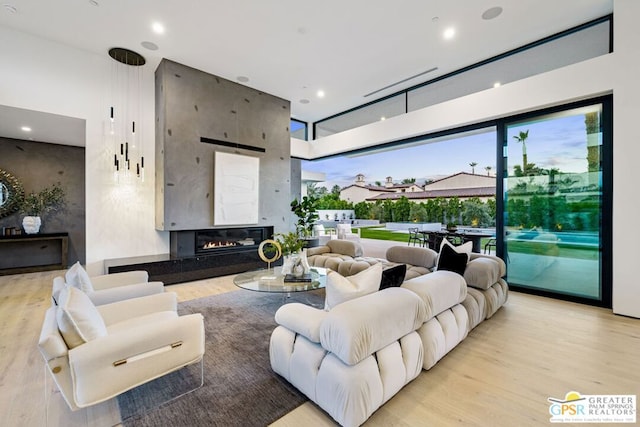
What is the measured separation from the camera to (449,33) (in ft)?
13.2

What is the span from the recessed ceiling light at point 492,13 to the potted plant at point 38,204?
8922 mm

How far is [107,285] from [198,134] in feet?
10.4

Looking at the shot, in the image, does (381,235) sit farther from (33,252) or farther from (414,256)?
(33,252)

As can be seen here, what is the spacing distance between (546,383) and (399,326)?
138 centimetres

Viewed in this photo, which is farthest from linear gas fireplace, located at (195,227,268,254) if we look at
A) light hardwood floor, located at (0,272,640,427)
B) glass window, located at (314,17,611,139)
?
glass window, located at (314,17,611,139)

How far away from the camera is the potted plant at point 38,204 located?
579cm

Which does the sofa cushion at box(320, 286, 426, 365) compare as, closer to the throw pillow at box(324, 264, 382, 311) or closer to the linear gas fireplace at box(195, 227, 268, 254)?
the throw pillow at box(324, 264, 382, 311)

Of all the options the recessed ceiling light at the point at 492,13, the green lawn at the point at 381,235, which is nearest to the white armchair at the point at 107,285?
the recessed ceiling light at the point at 492,13

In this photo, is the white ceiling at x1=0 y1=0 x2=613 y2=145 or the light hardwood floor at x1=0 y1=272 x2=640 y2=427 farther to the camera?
the white ceiling at x1=0 y1=0 x2=613 y2=145

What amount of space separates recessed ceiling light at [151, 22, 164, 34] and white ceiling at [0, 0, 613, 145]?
0.06 m

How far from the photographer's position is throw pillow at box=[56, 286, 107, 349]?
1635 millimetres

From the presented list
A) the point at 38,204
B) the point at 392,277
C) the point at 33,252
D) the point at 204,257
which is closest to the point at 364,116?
the point at 204,257

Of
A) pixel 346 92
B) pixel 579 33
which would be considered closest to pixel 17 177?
pixel 346 92

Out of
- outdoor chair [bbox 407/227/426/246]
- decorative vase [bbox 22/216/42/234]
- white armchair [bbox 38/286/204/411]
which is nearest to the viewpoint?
white armchair [bbox 38/286/204/411]
